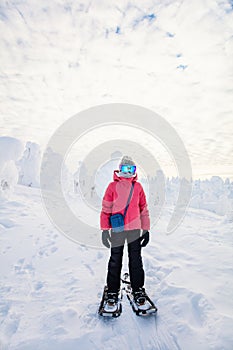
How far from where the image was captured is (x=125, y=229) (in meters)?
3.46

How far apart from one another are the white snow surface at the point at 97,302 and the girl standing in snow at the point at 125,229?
460mm

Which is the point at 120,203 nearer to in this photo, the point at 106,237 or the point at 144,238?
the point at 106,237

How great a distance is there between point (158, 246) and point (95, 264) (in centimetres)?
268

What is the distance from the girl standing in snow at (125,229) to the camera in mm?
3396

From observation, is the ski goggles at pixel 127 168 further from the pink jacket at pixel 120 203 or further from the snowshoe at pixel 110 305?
the snowshoe at pixel 110 305

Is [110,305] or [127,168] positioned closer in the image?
[110,305]

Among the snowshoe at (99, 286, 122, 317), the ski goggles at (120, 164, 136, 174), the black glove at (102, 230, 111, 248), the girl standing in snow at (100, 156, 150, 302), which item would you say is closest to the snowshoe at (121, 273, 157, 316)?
the girl standing in snow at (100, 156, 150, 302)

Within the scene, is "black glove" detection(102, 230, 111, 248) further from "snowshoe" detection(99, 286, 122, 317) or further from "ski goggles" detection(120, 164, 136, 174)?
"ski goggles" detection(120, 164, 136, 174)

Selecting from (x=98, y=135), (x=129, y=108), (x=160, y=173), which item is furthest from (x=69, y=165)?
(x=129, y=108)

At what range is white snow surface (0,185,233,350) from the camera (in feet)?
8.19

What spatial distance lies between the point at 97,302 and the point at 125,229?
136 cm

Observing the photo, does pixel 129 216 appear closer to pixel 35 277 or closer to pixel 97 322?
pixel 97 322

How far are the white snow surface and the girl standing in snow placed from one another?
1.51ft

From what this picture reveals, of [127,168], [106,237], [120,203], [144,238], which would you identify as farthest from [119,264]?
[127,168]
